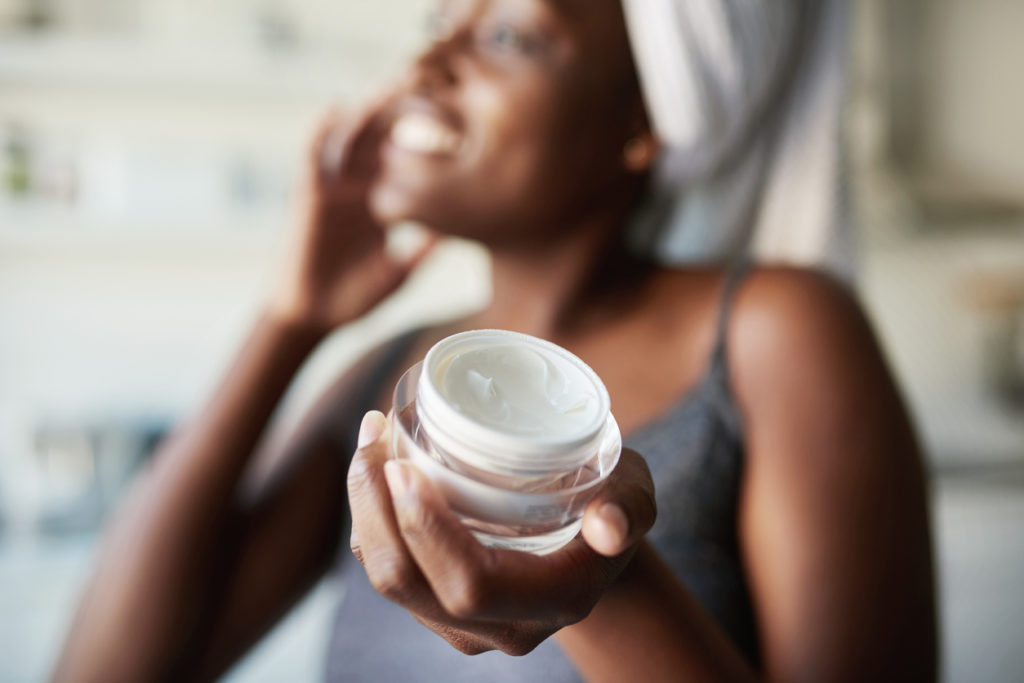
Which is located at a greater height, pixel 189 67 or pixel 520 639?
pixel 520 639

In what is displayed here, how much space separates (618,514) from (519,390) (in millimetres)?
43

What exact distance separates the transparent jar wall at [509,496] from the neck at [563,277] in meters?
0.37

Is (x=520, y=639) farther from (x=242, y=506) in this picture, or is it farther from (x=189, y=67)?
(x=189, y=67)

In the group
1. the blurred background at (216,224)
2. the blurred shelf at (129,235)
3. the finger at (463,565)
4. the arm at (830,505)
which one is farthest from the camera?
the blurred shelf at (129,235)

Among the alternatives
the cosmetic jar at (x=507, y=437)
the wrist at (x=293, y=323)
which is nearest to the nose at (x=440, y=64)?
the wrist at (x=293, y=323)

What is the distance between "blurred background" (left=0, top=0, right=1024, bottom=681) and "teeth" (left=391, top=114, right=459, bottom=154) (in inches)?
19.8

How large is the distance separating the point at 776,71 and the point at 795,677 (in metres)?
0.39

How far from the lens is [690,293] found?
1.79 feet

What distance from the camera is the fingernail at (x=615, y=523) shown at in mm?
206

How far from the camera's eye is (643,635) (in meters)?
0.27

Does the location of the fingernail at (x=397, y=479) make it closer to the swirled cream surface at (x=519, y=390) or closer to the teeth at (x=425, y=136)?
the swirled cream surface at (x=519, y=390)

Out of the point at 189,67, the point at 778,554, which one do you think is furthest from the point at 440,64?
the point at 189,67

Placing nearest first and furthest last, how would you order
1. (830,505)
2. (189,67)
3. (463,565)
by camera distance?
(463,565) < (830,505) < (189,67)

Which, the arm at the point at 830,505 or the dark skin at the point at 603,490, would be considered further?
the arm at the point at 830,505
